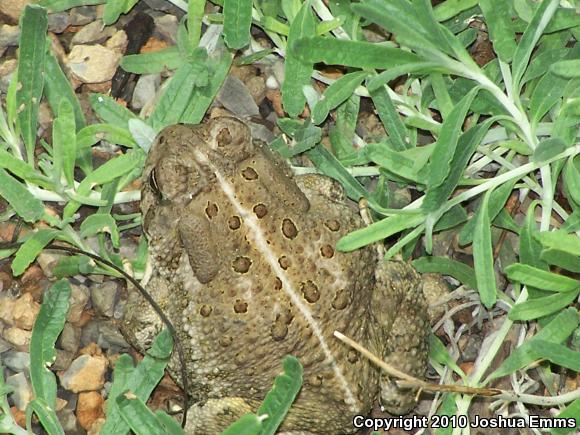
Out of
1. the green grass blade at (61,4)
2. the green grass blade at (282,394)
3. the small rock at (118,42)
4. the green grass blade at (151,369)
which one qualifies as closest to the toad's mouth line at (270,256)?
the green grass blade at (282,394)

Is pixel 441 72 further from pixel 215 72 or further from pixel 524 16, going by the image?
pixel 215 72

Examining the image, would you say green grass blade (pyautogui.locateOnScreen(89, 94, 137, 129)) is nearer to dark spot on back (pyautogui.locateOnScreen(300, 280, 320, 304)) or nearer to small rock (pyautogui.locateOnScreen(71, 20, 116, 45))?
small rock (pyautogui.locateOnScreen(71, 20, 116, 45))

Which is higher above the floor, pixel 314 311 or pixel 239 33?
pixel 239 33

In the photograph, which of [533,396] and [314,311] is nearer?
[314,311]

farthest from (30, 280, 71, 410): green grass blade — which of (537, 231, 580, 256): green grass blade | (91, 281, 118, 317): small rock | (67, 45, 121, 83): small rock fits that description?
(537, 231, 580, 256): green grass blade

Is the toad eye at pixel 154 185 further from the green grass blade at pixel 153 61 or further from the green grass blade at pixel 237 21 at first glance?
the green grass blade at pixel 153 61

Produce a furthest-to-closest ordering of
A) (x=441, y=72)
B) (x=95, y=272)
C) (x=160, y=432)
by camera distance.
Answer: (x=95, y=272) < (x=441, y=72) < (x=160, y=432)

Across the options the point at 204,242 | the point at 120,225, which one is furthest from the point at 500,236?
the point at 120,225
